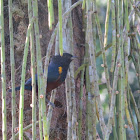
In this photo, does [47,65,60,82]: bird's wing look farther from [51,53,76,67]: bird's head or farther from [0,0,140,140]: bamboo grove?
[0,0,140,140]: bamboo grove

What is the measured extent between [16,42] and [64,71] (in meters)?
0.48

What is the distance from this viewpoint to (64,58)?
2441mm

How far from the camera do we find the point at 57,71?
2.53 meters

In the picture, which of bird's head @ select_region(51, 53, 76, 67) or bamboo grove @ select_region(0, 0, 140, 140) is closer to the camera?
bamboo grove @ select_region(0, 0, 140, 140)

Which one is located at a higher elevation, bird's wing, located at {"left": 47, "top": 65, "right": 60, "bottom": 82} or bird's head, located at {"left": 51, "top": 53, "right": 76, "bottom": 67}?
bird's head, located at {"left": 51, "top": 53, "right": 76, "bottom": 67}

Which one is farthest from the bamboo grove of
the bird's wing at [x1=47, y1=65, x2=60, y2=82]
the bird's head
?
the bird's wing at [x1=47, y1=65, x2=60, y2=82]

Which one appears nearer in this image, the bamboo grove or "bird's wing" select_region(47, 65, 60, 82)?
the bamboo grove

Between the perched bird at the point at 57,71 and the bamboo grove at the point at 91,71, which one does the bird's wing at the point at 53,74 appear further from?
the bamboo grove at the point at 91,71

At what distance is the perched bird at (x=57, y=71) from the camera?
2.38 metres

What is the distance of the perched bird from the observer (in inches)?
93.9

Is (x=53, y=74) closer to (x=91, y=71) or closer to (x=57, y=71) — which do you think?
(x=57, y=71)

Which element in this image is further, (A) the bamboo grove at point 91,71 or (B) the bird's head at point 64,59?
(B) the bird's head at point 64,59

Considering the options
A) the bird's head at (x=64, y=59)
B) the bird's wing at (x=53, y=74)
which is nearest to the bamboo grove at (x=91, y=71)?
the bird's head at (x=64, y=59)

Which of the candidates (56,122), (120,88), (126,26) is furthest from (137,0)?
(56,122)
